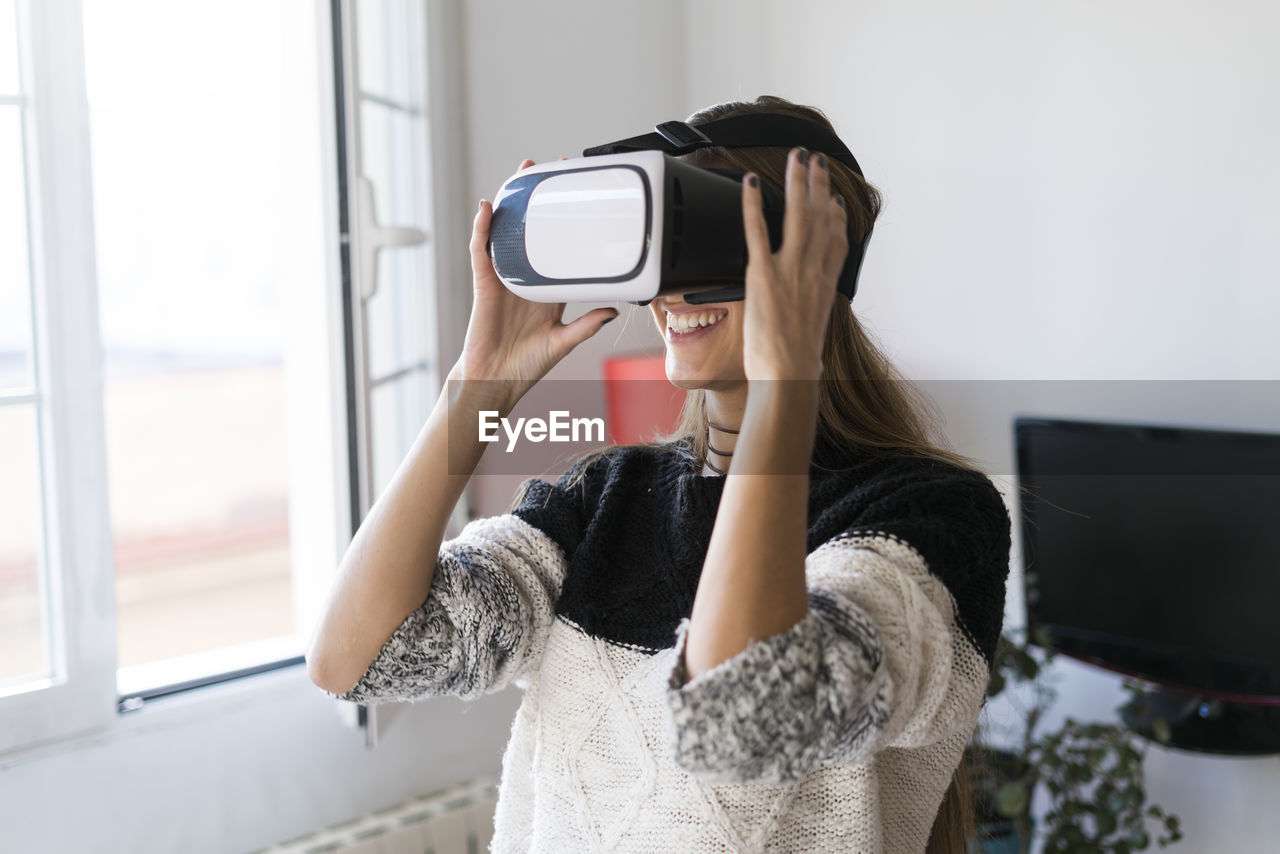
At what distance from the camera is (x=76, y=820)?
1.52 m

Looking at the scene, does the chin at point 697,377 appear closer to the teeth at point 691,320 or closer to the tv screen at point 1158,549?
the teeth at point 691,320

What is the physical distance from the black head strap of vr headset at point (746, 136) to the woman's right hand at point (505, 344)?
0.50 ft

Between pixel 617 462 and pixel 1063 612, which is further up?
pixel 617 462

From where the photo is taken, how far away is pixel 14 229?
4.90 ft

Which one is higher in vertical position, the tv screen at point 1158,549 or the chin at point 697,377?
the chin at point 697,377

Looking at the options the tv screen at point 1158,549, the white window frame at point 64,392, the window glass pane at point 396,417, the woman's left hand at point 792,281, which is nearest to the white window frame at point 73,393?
the white window frame at point 64,392

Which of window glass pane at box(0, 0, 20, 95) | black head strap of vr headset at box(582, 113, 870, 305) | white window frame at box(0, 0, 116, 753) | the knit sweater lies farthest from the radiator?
black head strap of vr headset at box(582, 113, 870, 305)

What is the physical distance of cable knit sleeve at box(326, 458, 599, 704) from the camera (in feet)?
2.90

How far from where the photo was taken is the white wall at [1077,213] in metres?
1.65

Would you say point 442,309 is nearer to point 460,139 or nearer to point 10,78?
point 460,139

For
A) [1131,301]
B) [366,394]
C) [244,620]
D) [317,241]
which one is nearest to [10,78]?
[317,241]

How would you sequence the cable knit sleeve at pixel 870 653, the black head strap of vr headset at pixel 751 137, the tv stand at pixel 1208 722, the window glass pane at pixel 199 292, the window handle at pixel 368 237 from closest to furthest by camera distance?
the cable knit sleeve at pixel 870 653
the black head strap of vr headset at pixel 751 137
the window handle at pixel 368 237
the tv stand at pixel 1208 722
the window glass pane at pixel 199 292

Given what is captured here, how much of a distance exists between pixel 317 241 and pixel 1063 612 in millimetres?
1384

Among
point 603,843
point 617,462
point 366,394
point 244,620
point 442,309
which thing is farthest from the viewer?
point 244,620
